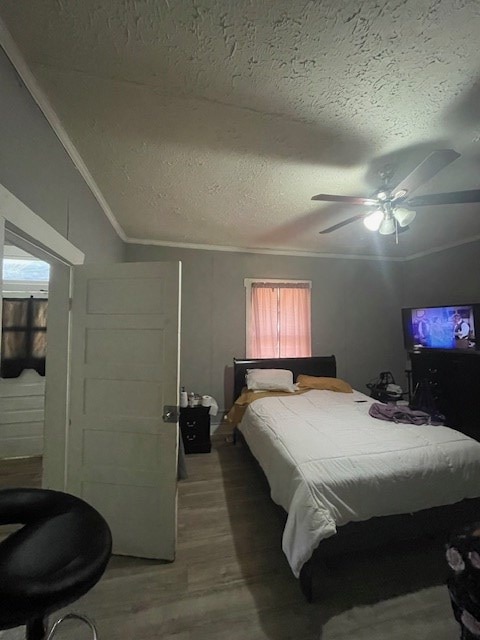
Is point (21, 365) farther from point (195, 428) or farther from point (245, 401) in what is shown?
point (245, 401)

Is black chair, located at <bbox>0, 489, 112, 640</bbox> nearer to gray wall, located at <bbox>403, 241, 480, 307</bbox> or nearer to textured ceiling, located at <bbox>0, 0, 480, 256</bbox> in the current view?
textured ceiling, located at <bbox>0, 0, 480, 256</bbox>

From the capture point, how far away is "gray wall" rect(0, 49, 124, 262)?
115 centimetres

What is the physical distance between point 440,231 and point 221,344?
3.21m

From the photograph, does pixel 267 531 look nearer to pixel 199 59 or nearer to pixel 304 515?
pixel 304 515

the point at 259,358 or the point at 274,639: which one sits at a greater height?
the point at 259,358

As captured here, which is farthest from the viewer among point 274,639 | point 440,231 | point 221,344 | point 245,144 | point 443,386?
point 221,344

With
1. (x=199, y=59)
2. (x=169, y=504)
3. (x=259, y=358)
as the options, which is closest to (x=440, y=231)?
(x=259, y=358)

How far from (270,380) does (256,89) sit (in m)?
3.04

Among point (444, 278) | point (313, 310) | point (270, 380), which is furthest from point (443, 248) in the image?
point (270, 380)

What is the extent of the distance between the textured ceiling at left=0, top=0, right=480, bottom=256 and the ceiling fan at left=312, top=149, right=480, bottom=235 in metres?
0.26

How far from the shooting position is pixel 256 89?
1.36 metres

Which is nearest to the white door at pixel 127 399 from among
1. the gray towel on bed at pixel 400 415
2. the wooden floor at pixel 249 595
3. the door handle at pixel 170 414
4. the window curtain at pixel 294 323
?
the door handle at pixel 170 414

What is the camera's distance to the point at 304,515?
1.49m

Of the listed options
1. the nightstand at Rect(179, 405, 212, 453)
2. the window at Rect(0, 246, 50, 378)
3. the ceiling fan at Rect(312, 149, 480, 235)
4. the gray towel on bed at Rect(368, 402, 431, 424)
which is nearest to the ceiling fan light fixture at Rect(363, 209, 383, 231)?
the ceiling fan at Rect(312, 149, 480, 235)
